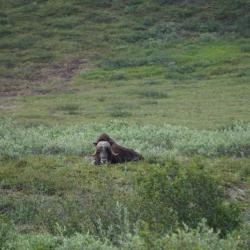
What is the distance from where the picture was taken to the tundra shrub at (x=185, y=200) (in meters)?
9.17

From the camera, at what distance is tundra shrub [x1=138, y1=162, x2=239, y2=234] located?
9172 mm

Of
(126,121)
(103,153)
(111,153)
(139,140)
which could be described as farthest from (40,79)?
(103,153)

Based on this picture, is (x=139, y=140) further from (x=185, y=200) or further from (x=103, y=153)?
(x=185, y=200)

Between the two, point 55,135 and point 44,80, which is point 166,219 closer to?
point 55,135

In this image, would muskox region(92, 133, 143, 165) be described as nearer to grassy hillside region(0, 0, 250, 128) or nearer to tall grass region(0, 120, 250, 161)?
tall grass region(0, 120, 250, 161)

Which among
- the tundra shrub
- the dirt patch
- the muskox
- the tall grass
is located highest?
the tundra shrub

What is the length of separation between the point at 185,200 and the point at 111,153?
682 cm

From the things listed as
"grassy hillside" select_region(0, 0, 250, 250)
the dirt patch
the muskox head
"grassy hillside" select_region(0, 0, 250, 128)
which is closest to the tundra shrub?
"grassy hillside" select_region(0, 0, 250, 250)

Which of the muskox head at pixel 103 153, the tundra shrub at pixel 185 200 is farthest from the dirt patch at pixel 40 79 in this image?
the tundra shrub at pixel 185 200

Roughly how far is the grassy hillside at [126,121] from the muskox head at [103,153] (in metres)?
0.32

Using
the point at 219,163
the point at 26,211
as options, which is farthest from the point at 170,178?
the point at 219,163

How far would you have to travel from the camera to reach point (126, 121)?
76.4ft

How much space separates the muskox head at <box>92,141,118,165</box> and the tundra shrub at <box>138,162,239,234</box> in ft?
19.7

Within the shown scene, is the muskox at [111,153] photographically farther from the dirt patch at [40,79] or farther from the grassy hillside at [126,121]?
the dirt patch at [40,79]
